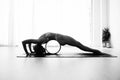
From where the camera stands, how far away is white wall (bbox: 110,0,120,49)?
593cm

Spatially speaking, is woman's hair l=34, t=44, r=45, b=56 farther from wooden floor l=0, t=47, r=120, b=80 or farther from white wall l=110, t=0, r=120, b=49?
white wall l=110, t=0, r=120, b=49

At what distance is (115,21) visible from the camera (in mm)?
6219

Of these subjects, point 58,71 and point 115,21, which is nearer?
point 58,71

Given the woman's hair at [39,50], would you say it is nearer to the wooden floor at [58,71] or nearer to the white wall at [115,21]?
the wooden floor at [58,71]

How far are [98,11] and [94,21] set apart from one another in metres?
0.42

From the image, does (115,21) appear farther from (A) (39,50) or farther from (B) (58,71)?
(B) (58,71)

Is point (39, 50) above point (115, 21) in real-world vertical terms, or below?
below

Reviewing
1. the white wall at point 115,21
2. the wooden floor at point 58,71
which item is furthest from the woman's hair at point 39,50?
the white wall at point 115,21

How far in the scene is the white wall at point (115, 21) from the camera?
5930 mm

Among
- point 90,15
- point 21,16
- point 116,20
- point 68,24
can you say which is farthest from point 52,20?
point 116,20

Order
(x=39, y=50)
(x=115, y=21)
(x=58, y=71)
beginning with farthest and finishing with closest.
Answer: (x=115, y=21), (x=39, y=50), (x=58, y=71)

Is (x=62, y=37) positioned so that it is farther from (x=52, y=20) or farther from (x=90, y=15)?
(x=90, y=15)

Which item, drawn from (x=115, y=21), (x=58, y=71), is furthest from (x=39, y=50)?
(x=115, y=21)

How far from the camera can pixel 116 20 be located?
6121 mm
